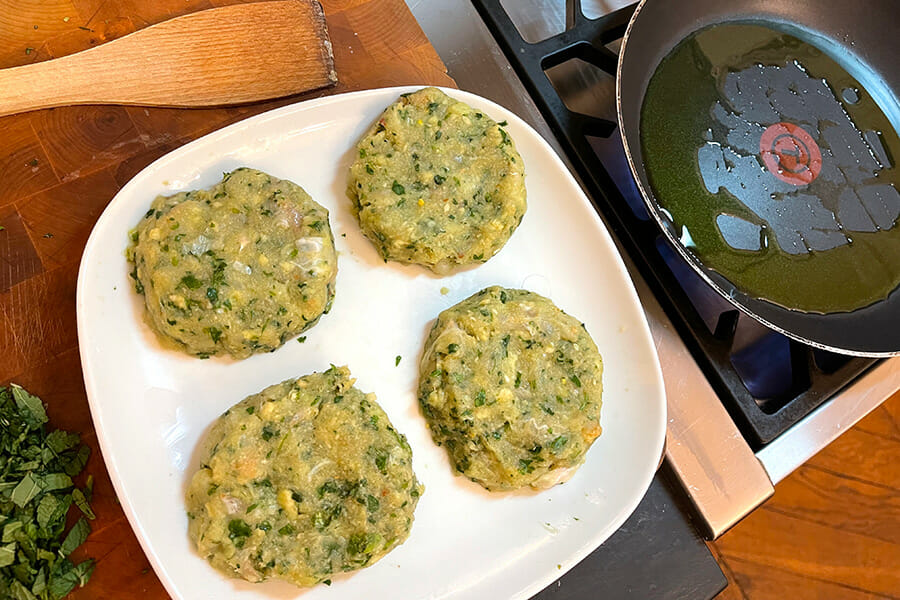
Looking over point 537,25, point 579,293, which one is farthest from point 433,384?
point 537,25

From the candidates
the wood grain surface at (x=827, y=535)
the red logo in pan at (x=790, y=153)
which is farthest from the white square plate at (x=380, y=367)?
the wood grain surface at (x=827, y=535)

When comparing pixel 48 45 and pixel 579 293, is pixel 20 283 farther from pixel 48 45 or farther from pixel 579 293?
pixel 579 293

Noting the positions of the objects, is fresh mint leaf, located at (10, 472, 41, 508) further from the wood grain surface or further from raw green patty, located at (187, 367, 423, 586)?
the wood grain surface

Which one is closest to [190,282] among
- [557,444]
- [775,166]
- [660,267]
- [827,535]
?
[557,444]

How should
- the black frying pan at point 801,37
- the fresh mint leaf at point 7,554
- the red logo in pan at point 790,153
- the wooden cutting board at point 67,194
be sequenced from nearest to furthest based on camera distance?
the fresh mint leaf at point 7,554, the wooden cutting board at point 67,194, the black frying pan at point 801,37, the red logo in pan at point 790,153

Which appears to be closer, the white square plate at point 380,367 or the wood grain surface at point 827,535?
the white square plate at point 380,367

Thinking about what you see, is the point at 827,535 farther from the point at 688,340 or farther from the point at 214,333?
the point at 214,333

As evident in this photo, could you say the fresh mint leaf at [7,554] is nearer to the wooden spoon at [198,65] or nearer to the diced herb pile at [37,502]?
the diced herb pile at [37,502]
